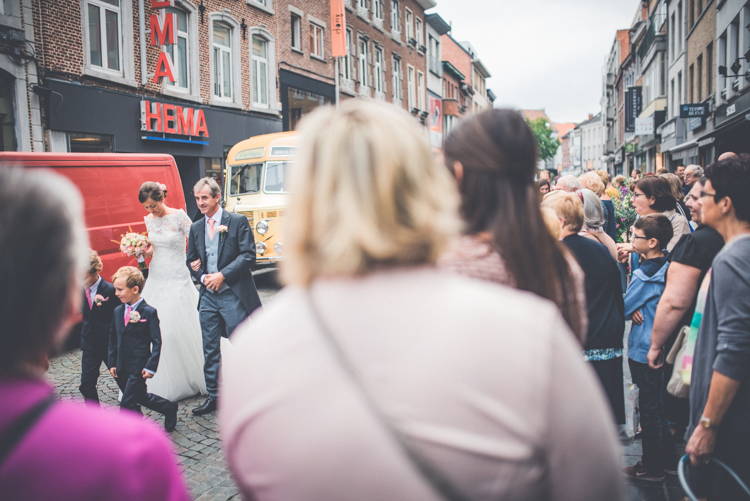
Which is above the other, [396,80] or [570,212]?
[396,80]

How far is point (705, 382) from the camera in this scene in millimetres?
2363

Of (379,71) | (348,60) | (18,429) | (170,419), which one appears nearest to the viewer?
(18,429)

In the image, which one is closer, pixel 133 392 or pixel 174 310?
pixel 133 392

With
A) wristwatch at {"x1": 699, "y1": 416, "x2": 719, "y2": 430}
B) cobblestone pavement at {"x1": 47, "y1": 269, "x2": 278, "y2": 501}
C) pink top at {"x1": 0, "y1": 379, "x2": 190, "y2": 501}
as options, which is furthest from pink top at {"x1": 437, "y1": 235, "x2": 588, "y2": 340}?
cobblestone pavement at {"x1": 47, "y1": 269, "x2": 278, "y2": 501}

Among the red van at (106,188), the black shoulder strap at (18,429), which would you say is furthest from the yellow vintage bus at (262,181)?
the black shoulder strap at (18,429)

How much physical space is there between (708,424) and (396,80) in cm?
3362

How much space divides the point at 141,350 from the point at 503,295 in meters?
3.88

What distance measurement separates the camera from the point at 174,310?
5469 millimetres

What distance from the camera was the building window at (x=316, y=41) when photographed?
23.8m

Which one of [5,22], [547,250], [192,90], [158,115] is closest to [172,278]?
[547,250]

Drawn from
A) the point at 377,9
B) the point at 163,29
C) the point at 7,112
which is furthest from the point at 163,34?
the point at 377,9

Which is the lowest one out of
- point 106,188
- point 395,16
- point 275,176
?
point 106,188

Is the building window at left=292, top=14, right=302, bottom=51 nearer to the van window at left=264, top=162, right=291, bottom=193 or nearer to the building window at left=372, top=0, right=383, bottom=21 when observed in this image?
the building window at left=372, top=0, right=383, bottom=21

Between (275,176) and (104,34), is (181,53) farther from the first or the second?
(275,176)
